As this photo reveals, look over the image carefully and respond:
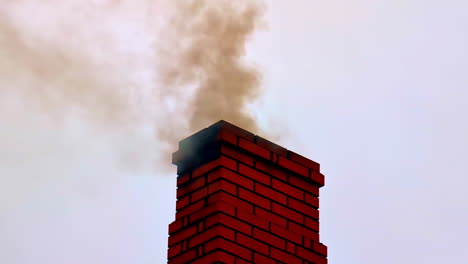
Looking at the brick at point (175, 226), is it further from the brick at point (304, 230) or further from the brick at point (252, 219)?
the brick at point (304, 230)

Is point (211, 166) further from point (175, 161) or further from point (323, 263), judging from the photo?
point (323, 263)

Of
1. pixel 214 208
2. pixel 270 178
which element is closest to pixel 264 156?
pixel 270 178

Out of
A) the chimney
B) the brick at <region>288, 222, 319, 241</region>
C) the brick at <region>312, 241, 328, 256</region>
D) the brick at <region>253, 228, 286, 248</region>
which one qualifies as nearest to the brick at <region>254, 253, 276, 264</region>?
the chimney

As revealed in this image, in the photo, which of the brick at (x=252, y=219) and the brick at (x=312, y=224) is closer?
the brick at (x=252, y=219)

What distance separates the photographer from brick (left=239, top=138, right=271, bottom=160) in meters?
7.04

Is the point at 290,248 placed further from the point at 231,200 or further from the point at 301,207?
the point at 231,200

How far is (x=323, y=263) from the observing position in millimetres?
7297

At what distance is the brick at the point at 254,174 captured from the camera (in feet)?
23.0

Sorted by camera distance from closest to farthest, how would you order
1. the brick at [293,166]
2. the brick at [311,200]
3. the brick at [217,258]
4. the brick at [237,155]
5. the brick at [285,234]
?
the brick at [217,258] < the brick at [237,155] < the brick at [285,234] < the brick at [293,166] < the brick at [311,200]

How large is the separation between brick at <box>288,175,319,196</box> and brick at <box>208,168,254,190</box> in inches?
16.0

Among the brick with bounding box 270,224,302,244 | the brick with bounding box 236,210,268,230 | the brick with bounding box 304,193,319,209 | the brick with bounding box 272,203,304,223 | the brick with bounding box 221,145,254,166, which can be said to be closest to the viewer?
the brick with bounding box 236,210,268,230

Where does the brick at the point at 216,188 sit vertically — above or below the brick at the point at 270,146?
below

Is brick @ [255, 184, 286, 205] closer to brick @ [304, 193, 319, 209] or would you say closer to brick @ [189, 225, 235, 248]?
brick @ [304, 193, 319, 209]

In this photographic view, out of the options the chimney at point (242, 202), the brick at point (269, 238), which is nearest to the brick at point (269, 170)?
the chimney at point (242, 202)
